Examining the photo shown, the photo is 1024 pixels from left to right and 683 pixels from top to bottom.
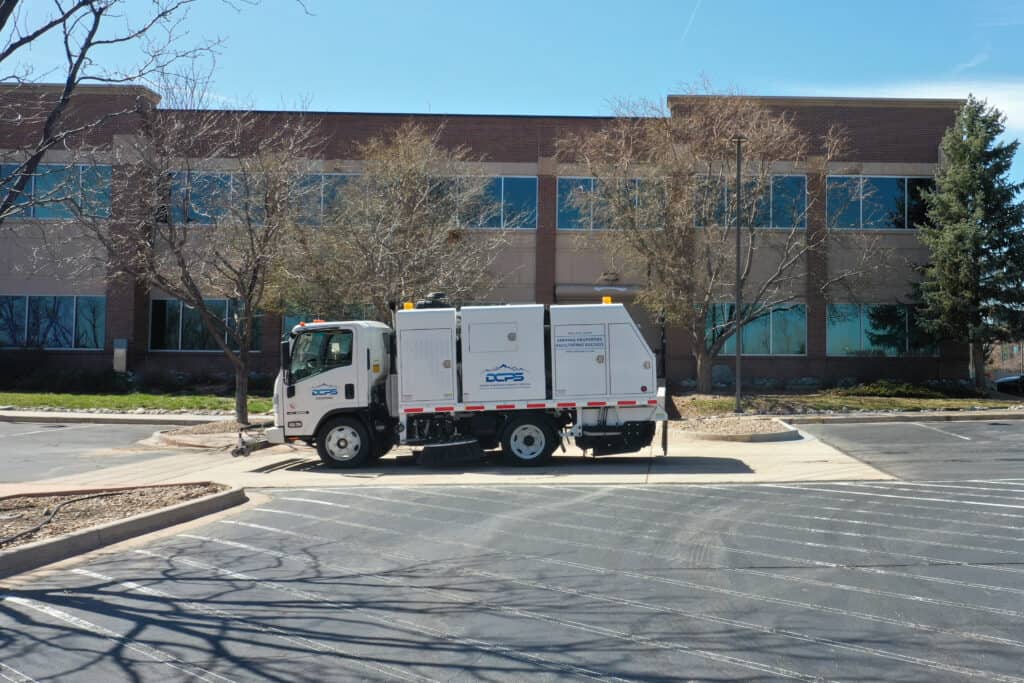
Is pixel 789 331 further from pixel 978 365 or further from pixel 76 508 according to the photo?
pixel 76 508

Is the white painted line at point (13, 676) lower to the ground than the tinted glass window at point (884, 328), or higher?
lower

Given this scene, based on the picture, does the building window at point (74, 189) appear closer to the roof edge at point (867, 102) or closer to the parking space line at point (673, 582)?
the parking space line at point (673, 582)

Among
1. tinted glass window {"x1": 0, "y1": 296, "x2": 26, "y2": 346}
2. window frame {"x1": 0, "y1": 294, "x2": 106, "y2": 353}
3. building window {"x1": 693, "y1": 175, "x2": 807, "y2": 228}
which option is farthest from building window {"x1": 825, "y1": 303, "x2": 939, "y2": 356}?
tinted glass window {"x1": 0, "y1": 296, "x2": 26, "y2": 346}

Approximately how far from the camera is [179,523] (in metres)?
10.2

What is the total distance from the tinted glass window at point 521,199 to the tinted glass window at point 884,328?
39.7 feet

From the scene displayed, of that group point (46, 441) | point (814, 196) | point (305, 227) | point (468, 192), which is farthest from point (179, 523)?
point (814, 196)

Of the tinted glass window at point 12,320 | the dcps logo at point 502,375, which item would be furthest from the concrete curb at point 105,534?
the tinted glass window at point 12,320

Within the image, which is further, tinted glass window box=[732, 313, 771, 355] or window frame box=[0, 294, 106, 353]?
window frame box=[0, 294, 106, 353]

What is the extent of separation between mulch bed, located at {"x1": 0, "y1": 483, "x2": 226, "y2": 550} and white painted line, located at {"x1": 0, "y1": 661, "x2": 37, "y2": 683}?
11.2 ft

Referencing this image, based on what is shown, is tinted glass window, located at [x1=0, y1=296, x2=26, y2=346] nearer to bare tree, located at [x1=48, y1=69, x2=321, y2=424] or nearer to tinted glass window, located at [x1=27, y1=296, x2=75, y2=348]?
tinted glass window, located at [x1=27, y1=296, x2=75, y2=348]

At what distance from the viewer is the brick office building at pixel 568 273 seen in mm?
31312

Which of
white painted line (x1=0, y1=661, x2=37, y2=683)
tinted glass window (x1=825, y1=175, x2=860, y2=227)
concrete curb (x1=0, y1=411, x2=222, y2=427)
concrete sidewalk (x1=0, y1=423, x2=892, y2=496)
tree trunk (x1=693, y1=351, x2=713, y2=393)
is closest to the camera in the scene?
white painted line (x1=0, y1=661, x2=37, y2=683)

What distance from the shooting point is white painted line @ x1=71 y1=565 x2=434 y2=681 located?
536cm

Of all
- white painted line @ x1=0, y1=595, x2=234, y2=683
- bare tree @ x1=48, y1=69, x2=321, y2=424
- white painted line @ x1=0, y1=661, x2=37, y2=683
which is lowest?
white painted line @ x1=0, y1=661, x2=37, y2=683
